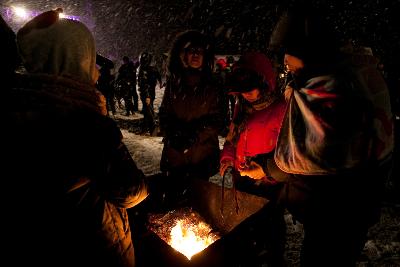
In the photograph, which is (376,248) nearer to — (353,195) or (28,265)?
(353,195)

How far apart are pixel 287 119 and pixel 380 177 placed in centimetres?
61

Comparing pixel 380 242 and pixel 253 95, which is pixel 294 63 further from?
pixel 380 242

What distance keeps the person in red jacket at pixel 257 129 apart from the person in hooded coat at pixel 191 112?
0.46 m

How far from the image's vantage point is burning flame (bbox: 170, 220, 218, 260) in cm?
231

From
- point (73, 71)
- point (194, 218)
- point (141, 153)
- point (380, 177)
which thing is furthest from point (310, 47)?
point (141, 153)

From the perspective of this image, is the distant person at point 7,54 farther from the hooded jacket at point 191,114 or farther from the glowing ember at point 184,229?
the hooded jacket at point 191,114

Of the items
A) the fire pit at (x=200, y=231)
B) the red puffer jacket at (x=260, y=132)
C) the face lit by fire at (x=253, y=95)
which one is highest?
the face lit by fire at (x=253, y=95)

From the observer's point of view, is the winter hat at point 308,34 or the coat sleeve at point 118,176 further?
the winter hat at point 308,34

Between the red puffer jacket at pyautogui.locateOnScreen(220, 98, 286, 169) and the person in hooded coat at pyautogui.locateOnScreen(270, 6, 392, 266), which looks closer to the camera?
the person in hooded coat at pyautogui.locateOnScreen(270, 6, 392, 266)

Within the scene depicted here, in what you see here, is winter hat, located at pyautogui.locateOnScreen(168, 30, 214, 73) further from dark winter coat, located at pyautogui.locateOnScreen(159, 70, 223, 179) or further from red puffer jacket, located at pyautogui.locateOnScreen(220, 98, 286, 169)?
A: red puffer jacket, located at pyautogui.locateOnScreen(220, 98, 286, 169)

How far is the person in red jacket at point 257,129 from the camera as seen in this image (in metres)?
2.39

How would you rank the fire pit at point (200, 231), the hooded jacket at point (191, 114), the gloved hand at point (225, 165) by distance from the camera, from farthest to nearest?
the hooded jacket at point (191, 114) < the gloved hand at point (225, 165) < the fire pit at point (200, 231)

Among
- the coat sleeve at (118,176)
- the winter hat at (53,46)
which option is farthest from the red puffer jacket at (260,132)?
the winter hat at (53,46)

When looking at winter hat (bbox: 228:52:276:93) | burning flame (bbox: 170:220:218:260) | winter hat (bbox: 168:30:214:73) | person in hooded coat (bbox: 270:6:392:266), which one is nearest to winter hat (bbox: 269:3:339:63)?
person in hooded coat (bbox: 270:6:392:266)
